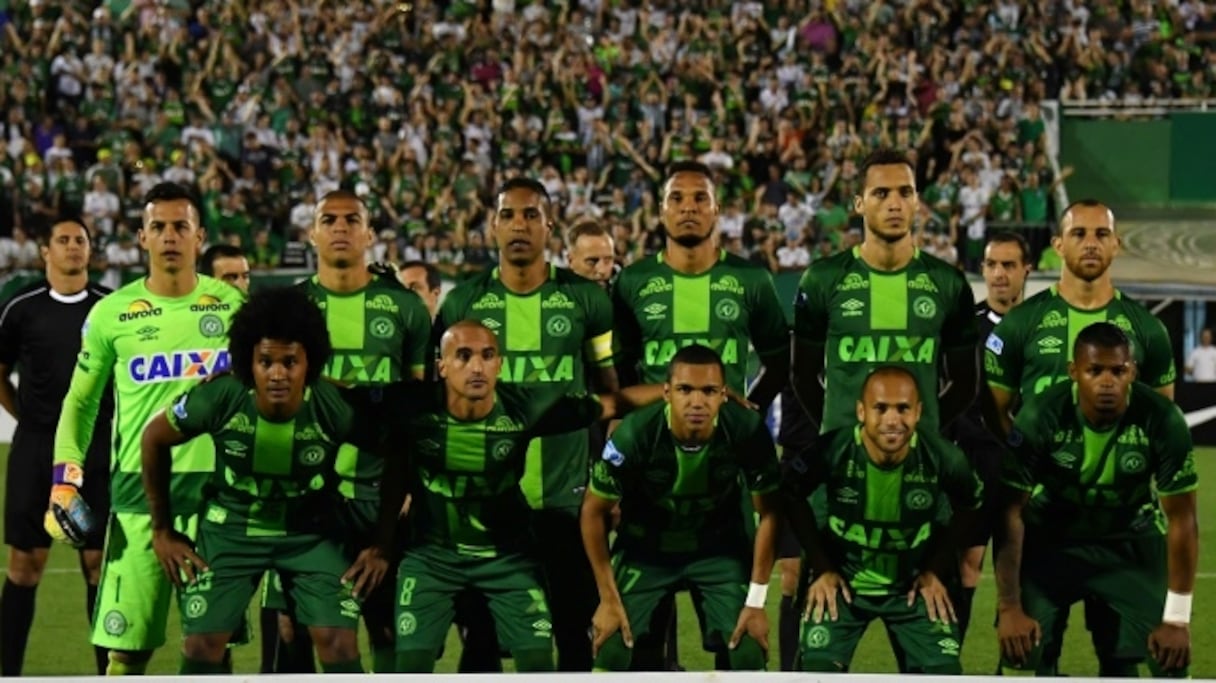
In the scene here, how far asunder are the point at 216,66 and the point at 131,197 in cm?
281

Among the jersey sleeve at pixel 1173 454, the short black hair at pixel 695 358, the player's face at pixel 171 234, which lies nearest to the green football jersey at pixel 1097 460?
the jersey sleeve at pixel 1173 454

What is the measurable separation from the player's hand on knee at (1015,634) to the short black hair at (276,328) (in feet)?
9.23

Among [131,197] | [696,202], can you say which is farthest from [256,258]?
[696,202]

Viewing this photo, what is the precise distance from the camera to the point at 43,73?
82.9ft

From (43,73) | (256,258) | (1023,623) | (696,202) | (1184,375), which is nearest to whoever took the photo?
(1023,623)

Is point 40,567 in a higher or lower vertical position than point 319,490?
lower

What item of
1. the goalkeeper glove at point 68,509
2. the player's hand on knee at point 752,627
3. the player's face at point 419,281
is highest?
the player's face at point 419,281

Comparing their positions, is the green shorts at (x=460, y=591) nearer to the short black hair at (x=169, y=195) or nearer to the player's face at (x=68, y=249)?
the short black hair at (x=169, y=195)

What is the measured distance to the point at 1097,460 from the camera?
7598mm

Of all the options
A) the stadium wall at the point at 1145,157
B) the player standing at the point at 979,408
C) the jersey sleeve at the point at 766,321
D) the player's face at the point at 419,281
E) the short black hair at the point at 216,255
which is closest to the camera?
the jersey sleeve at the point at 766,321

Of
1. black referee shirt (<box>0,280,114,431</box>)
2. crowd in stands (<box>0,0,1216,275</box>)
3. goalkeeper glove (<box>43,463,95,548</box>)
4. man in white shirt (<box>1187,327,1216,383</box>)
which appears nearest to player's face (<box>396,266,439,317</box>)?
black referee shirt (<box>0,280,114,431</box>)

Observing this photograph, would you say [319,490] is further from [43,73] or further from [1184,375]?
[43,73]

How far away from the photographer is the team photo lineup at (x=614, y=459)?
7.39 m

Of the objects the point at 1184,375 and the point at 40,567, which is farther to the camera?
the point at 1184,375
